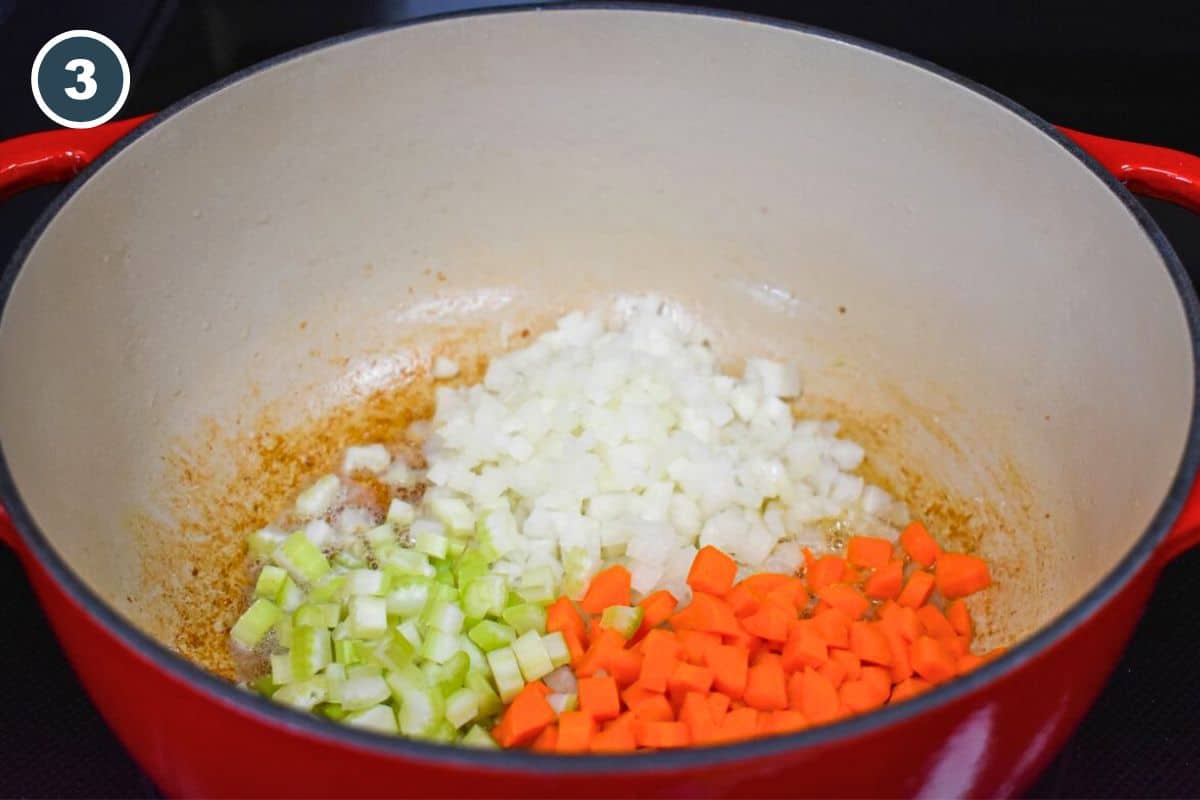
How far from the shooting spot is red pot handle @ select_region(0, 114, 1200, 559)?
3.48 feet

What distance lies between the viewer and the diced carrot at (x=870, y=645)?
1.13m

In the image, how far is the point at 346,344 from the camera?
4.80 feet

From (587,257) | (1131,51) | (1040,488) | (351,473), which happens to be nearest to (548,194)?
(587,257)

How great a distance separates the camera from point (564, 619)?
1.17 meters

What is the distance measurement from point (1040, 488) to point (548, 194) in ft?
2.22

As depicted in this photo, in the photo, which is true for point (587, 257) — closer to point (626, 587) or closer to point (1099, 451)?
point (626, 587)

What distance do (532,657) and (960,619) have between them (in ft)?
1.47

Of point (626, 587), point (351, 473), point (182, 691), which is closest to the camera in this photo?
point (182, 691)

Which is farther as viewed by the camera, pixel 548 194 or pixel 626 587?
pixel 548 194

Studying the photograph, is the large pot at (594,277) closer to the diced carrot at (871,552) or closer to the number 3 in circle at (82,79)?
the diced carrot at (871,552)

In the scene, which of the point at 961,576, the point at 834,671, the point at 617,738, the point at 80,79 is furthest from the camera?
the point at 80,79

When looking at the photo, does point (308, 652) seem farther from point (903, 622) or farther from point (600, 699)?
point (903, 622)

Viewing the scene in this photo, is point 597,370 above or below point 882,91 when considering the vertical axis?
below

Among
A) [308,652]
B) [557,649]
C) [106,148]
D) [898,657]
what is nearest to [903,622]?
[898,657]
